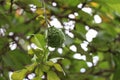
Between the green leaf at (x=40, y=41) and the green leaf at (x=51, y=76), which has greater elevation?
the green leaf at (x=40, y=41)

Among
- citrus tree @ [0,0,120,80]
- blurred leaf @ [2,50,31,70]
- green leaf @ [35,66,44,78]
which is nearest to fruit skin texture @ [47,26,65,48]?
citrus tree @ [0,0,120,80]

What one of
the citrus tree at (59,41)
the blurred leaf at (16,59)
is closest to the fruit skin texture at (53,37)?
the citrus tree at (59,41)

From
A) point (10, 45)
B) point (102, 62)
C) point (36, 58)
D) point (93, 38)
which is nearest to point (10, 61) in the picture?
point (10, 45)

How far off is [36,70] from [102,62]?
1036 mm

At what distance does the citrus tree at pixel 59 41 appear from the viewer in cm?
114

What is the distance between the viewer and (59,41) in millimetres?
1064

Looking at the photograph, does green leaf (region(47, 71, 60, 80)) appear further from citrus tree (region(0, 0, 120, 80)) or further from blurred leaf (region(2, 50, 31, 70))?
blurred leaf (region(2, 50, 31, 70))

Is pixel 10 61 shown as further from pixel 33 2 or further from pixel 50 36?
pixel 50 36

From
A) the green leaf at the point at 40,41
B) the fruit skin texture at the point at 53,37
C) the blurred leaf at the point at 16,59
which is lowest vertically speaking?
the blurred leaf at the point at 16,59

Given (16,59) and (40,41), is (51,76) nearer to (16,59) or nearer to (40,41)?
(40,41)

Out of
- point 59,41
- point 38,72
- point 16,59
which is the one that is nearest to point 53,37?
point 59,41

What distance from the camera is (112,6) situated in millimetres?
1460

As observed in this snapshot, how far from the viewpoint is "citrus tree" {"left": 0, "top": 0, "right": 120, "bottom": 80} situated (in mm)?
1141

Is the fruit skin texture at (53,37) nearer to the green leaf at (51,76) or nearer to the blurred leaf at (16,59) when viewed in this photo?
the green leaf at (51,76)
